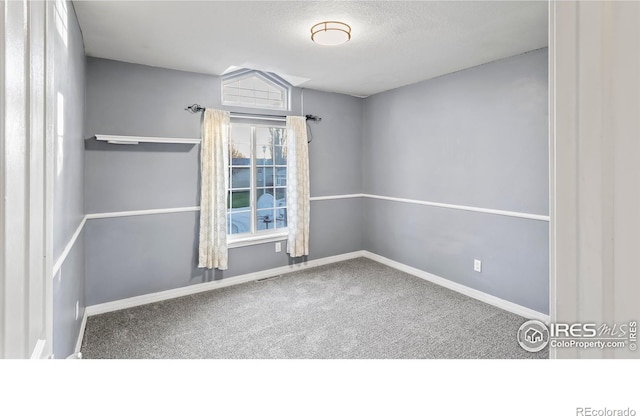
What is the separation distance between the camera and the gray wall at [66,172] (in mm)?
1708

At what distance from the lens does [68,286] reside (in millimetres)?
2094

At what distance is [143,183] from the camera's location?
3.40 metres

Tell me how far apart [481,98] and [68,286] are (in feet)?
12.6

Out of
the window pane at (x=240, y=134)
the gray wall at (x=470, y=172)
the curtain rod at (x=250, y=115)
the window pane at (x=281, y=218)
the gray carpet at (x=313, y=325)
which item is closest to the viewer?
the gray carpet at (x=313, y=325)

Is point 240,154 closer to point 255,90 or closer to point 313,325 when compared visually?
point 255,90

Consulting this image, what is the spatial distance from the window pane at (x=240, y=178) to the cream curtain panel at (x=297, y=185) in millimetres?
519

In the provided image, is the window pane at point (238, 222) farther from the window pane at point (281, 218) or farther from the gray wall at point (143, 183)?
the window pane at point (281, 218)

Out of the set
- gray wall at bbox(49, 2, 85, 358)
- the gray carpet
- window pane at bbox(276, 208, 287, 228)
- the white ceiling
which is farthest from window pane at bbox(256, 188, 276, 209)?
gray wall at bbox(49, 2, 85, 358)

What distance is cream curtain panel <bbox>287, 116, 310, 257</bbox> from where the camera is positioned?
14.0 ft

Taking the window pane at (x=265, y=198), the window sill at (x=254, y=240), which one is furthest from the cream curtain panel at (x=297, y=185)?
the window pane at (x=265, y=198)

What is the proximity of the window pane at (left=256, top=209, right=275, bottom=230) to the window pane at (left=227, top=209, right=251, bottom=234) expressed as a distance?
0.13 m

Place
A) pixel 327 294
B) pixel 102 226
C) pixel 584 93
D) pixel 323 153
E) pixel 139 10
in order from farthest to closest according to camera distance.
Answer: pixel 323 153, pixel 327 294, pixel 102 226, pixel 139 10, pixel 584 93
